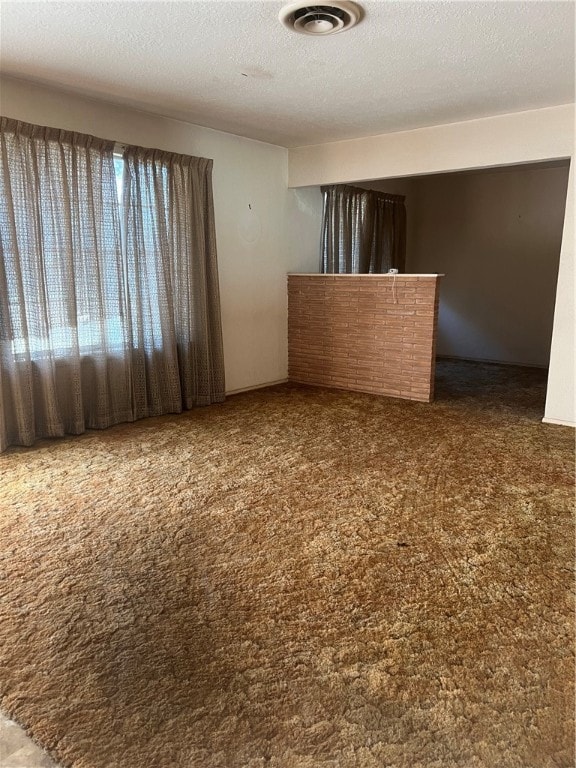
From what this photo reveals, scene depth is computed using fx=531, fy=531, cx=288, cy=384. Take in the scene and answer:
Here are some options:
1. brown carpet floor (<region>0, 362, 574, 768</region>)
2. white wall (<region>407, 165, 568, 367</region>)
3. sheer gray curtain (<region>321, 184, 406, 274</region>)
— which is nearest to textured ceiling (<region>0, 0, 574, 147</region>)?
sheer gray curtain (<region>321, 184, 406, 274</region>)

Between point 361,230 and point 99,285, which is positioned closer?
point 99,285

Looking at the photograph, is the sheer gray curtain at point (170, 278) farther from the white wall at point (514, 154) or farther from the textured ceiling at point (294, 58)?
the white wall at point (514, 154)

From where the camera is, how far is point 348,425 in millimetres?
4105

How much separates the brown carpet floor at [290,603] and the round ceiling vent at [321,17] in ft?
7.47

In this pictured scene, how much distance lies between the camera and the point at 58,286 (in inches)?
141

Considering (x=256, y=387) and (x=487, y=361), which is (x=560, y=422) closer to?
(x=256, y=387)

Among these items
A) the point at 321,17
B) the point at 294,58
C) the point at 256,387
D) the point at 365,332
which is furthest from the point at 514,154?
the point at 256,387

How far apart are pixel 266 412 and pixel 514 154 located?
277 centimetres

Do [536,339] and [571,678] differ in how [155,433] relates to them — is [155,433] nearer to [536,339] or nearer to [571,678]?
[571,678]

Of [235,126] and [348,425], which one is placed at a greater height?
[235,126]

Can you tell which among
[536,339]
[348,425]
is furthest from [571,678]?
[536,339]

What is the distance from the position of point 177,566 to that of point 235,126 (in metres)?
3.62

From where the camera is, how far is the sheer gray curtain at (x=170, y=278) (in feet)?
13.2

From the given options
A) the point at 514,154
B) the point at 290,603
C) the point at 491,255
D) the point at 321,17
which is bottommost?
the point at 290,603
